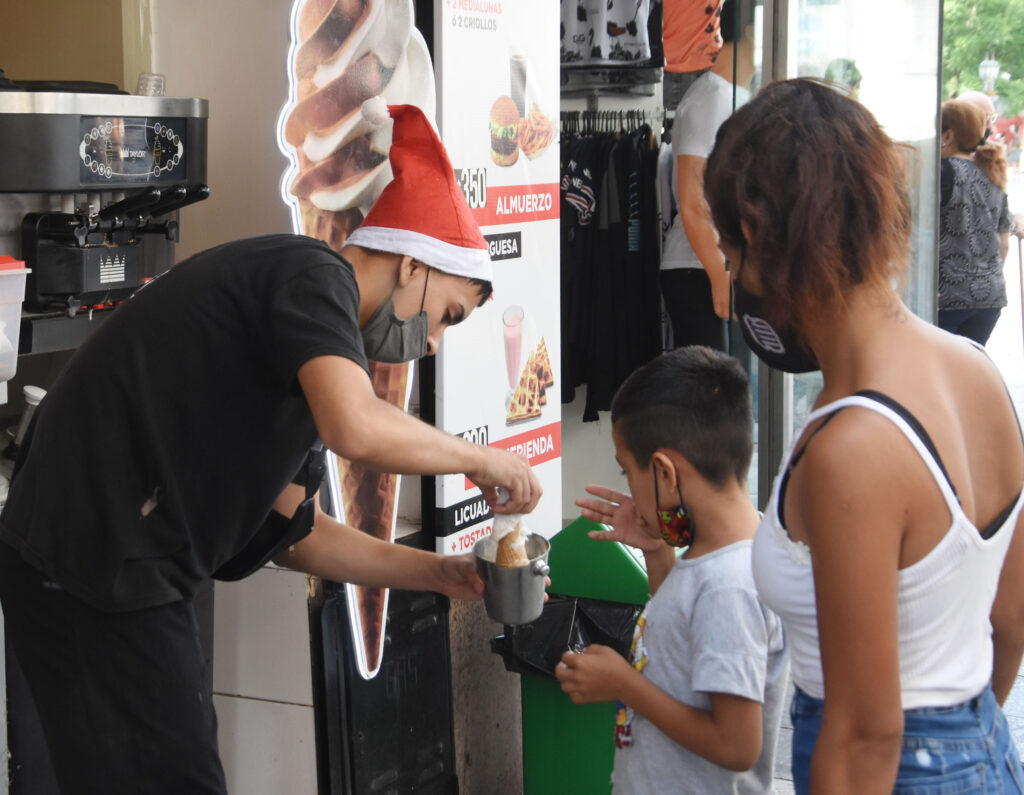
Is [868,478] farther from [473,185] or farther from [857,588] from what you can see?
[473,185]

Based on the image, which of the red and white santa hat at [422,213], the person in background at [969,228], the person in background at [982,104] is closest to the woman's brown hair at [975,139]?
the person in background at [969,228]

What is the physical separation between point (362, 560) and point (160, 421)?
2.17ft

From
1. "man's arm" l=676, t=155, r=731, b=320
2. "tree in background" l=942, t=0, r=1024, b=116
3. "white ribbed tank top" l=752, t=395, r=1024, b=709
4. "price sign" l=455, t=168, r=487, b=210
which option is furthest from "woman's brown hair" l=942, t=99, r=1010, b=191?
"tree in background" l=942, t=0, r=1024, b=116

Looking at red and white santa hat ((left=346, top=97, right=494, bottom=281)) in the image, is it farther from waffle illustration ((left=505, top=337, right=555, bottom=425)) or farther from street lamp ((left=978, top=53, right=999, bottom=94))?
street lamp ((left=978, top=53, right=999, bottom=94))

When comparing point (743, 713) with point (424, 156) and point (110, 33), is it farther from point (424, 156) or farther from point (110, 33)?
point (110, 33)

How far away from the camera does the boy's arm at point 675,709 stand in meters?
1.95

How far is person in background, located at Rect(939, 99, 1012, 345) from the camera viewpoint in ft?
19.5

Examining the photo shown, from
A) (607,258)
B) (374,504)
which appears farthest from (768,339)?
(607,258)

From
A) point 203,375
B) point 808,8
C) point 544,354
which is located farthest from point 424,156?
point 808,8

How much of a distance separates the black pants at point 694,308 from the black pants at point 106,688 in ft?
10.6

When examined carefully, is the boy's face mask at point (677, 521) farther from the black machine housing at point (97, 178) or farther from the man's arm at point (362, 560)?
the black machine housing at point (97, 178)

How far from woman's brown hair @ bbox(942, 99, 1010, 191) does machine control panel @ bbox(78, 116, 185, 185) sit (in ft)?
15.2

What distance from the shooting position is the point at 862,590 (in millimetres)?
1269

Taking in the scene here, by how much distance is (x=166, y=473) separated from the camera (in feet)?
5.97
